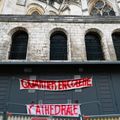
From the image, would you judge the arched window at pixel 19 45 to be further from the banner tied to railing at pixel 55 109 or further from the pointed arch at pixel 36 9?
the pointed arch at pixel 36 9

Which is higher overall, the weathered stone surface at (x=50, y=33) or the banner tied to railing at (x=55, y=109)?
the weathered stone surface at (x=50, y=33)

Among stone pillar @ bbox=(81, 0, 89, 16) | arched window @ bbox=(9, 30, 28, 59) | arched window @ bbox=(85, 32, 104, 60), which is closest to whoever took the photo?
arched window @ bbox=(9, 30, 28, 59)

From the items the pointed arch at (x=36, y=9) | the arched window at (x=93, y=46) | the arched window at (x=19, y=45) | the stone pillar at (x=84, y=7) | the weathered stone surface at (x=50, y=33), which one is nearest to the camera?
the weathered stone surface at (x=50, y=33)

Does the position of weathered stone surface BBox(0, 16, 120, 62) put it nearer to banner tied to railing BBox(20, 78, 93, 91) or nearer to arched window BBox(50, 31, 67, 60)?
A: arched window BBox(50, 31, 67, 60)

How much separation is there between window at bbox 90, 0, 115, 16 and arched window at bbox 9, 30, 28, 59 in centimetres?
1014

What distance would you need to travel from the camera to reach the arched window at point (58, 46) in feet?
40.9

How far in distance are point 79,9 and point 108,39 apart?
866 centimetres

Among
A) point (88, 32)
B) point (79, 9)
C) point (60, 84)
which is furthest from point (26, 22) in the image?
point (79, 9)

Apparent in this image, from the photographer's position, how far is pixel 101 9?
2214 cm

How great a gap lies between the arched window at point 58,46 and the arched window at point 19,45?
1405 mm

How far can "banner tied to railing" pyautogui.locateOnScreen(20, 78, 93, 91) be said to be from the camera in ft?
34.9

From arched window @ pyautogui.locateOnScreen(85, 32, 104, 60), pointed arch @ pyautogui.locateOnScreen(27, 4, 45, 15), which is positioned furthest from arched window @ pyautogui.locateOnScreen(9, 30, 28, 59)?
pointed arch @ pyautogui.locateOnScreen(27, 4, 45, 15)

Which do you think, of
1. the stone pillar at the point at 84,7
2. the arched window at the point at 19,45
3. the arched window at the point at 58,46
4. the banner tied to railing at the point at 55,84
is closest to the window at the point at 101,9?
the stone pillar at the point at 84,7

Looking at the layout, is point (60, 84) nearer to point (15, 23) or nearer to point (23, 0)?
point (15, 23)
